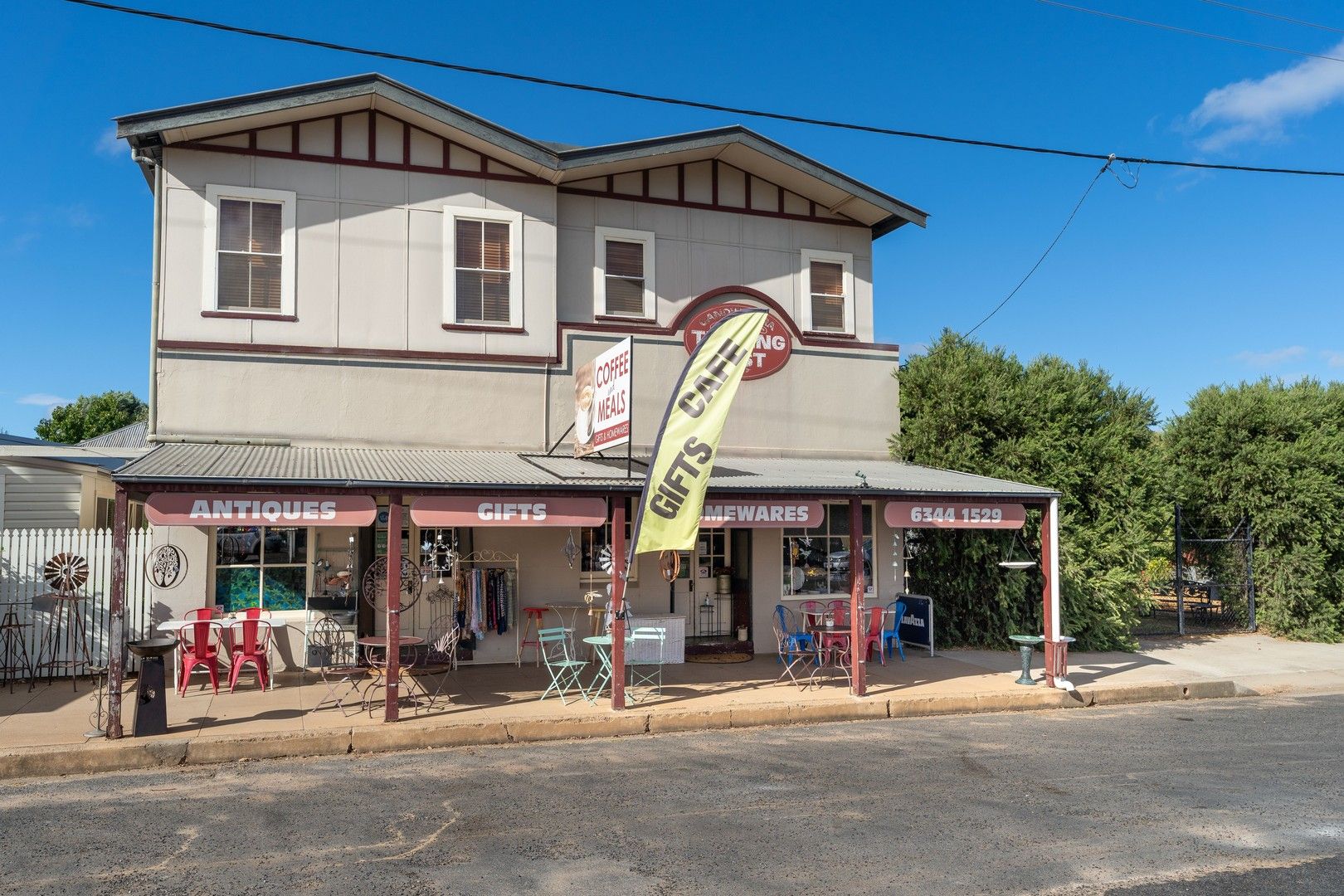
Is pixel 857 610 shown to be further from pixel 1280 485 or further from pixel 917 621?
pixel 1280 485

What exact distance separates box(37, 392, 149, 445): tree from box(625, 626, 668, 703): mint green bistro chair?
3840cm

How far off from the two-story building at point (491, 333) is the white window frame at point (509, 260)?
0.11 feet

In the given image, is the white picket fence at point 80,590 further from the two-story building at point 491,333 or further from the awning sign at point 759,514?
the awning sign at point 759,514

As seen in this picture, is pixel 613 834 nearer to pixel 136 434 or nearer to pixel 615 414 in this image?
pixel 615 414

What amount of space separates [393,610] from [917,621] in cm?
841

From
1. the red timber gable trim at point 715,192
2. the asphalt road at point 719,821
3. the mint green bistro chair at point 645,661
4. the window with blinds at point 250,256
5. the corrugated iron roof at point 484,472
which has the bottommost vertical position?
the asphalt road at point 719,821

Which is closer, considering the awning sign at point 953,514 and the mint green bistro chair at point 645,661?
the mint green bistro chair at point 645,661

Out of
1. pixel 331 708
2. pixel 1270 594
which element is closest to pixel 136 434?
pixel 331 708

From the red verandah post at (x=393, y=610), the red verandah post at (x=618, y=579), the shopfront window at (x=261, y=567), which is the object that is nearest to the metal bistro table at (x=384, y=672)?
the red verandah post at (x=393, y=610)

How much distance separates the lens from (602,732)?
1005 cm

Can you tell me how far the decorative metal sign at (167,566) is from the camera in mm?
11969

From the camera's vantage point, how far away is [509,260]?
13.7 m

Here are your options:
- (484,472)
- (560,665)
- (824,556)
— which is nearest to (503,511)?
(484,472)

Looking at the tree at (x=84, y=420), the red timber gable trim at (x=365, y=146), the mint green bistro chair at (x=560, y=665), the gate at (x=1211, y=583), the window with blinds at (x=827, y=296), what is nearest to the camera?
the mint green bistro chair at (x=560, y=665)
